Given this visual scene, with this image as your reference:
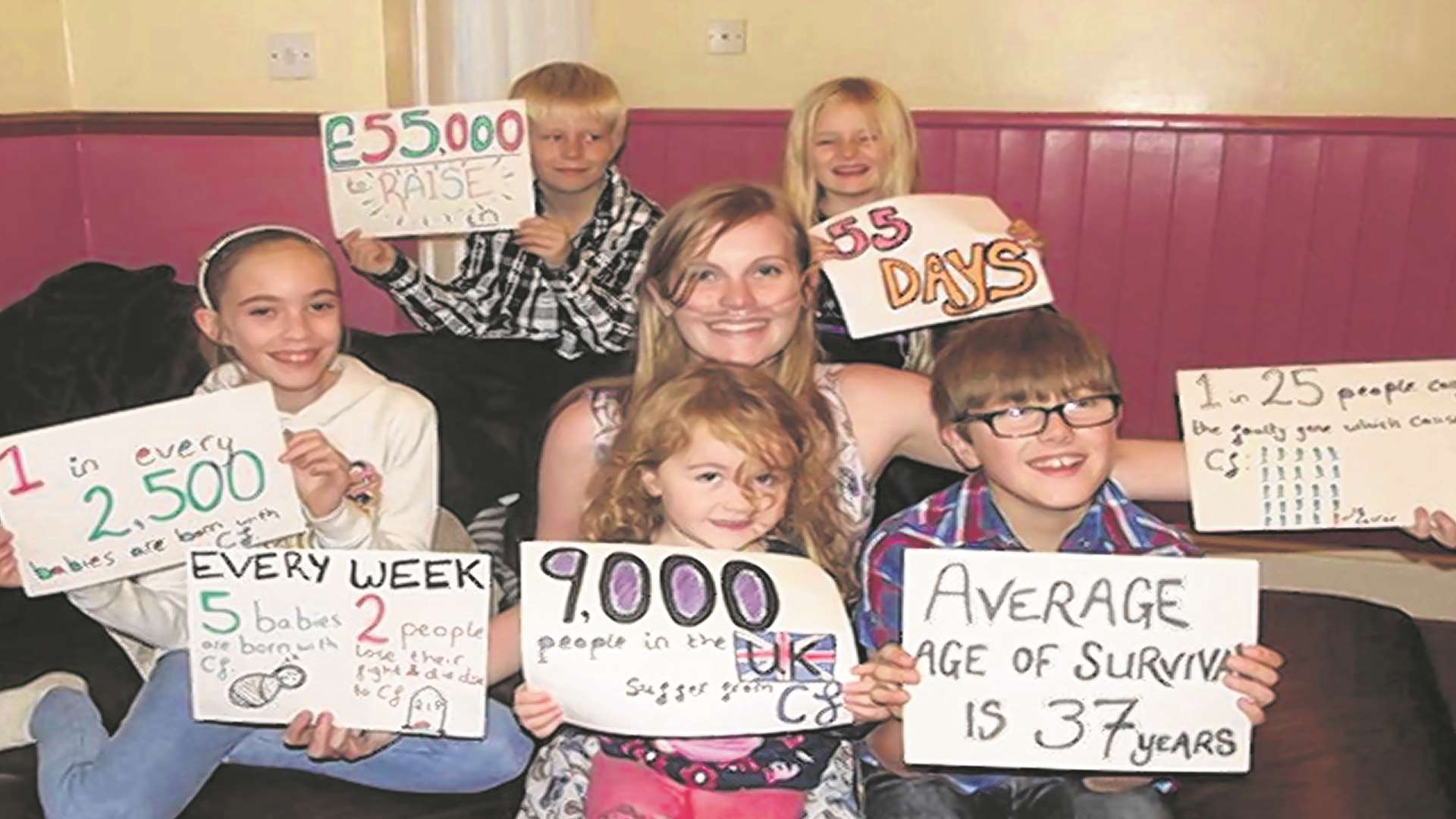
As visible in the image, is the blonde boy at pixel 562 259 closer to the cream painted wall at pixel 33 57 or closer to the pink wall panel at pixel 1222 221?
the pink wall panel at pixel 1222 221

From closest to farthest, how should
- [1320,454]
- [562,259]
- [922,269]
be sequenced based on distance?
1. [1320,454]
2. [922,269]
3. [562,259]

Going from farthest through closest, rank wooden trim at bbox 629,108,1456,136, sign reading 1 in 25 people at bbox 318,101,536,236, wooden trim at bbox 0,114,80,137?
1. wooden trim at bbox 629,108,1456,136
2. wooden trim at bbox 0,114,80,137
3. sign reading 1 in 25 people at bbox 318,101,536,236

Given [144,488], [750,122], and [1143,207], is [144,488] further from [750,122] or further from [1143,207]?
[1143,207]

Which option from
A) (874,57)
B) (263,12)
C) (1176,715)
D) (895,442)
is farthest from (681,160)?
(1176,715)

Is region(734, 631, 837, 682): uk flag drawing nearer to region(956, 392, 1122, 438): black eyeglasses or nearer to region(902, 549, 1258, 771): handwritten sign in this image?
region(902, 549, 1258, 771): handwritten sign

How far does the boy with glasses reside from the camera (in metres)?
1.44

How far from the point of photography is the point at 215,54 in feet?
8.76

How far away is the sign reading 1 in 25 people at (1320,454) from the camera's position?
5.06ft

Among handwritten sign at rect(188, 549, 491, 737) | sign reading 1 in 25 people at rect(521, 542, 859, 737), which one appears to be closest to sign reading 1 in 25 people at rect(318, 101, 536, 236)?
handwritten sign at rect(188, 549, 491, 737)

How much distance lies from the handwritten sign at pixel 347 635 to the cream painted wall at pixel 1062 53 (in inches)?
74.0

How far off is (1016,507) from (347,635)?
71cm

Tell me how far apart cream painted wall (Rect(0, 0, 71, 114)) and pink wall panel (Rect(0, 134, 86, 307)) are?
2.6 inches

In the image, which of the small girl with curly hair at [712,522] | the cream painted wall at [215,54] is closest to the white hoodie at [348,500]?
the small girl with curly hair at [712,522]

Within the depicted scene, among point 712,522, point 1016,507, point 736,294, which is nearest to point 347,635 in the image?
point 712,522
